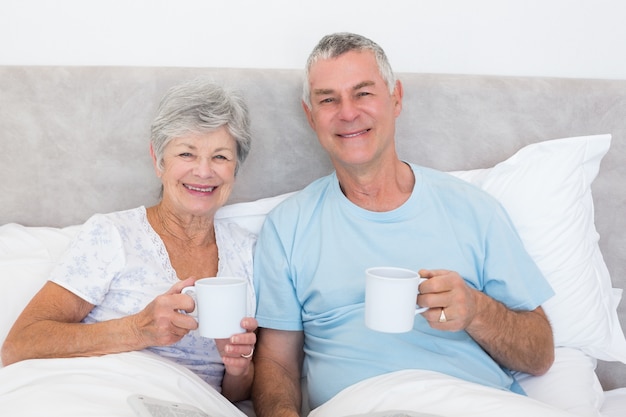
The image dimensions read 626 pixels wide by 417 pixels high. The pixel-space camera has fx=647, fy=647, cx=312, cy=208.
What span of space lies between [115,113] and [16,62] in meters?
0.36

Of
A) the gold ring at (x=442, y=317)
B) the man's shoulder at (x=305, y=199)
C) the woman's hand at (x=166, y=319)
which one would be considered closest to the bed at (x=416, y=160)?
the man's shoulder at (x=305, y=199)

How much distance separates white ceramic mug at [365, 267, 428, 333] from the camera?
3.52ft

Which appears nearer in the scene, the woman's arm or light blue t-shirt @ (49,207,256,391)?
the woman's arm

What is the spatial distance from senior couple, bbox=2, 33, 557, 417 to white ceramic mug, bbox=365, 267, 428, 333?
0.28 m

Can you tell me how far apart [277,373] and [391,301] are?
0.50 metres

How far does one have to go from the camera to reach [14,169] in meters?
1.79

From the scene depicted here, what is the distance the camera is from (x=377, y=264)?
4.83 ft

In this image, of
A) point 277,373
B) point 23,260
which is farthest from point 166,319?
point 23,260

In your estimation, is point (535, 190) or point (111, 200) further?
point (111, 200)

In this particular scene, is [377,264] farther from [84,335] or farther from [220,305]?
[84,335]

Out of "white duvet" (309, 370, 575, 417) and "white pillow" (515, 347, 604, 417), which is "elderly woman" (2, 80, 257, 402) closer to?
"white duvet" (309, 370, 575, 417)

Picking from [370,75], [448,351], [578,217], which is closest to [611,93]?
[578,217]

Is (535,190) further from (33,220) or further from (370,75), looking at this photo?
(33,220)

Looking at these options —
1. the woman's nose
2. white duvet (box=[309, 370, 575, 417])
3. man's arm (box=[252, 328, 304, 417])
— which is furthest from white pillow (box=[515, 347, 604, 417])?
the woman's nose
